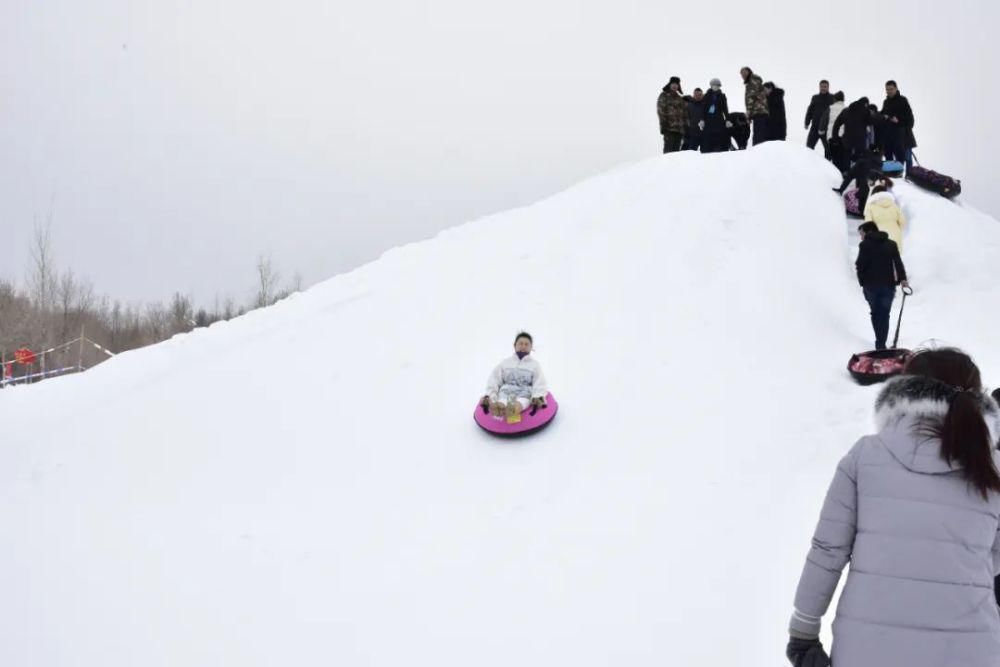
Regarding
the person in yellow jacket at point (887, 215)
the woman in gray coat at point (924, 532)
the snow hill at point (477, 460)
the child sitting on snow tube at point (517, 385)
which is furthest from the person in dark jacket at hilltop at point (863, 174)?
the woman in gray coat at point (924, 532)

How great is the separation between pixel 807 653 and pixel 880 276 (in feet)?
25.8

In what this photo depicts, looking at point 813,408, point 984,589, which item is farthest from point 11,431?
point 984,589

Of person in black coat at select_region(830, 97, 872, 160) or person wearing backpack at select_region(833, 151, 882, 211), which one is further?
person in black coat at select_region(830, 97, 872, 160)

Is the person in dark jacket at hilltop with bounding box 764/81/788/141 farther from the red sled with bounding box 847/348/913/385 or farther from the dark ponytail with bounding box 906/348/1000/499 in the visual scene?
the dark ponytail with bounding box 906/348/1000/499

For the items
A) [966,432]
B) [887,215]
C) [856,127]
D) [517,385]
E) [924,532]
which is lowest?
[924,532]

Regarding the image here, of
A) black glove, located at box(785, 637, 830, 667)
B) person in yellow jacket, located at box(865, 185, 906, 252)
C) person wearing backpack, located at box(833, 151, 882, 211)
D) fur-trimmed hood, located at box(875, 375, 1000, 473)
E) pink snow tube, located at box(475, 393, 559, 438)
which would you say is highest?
person wearing backpack, located at box(833, 151, 882, 211)

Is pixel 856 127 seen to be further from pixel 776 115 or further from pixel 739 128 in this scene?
pixel 739 128

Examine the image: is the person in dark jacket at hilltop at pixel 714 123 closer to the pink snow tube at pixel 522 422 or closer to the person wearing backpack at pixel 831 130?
the person wearing backpack at pixel 831 130

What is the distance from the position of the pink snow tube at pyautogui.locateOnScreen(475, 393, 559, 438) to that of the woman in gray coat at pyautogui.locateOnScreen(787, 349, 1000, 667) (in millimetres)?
5636

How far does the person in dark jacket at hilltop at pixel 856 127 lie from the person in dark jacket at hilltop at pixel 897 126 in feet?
2.08

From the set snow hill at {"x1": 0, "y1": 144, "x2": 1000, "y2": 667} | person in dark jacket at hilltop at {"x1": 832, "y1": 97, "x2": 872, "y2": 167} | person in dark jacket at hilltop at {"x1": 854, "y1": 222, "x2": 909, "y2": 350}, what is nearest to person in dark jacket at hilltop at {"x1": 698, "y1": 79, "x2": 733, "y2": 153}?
person in dark jacket at hilltop at {"x1": 832, "y1": 97, "x2": 872, "y2": 167}

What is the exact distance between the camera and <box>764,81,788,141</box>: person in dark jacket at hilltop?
59.9 ft

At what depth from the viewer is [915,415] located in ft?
8.56

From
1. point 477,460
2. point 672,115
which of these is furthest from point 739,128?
point 477,460
